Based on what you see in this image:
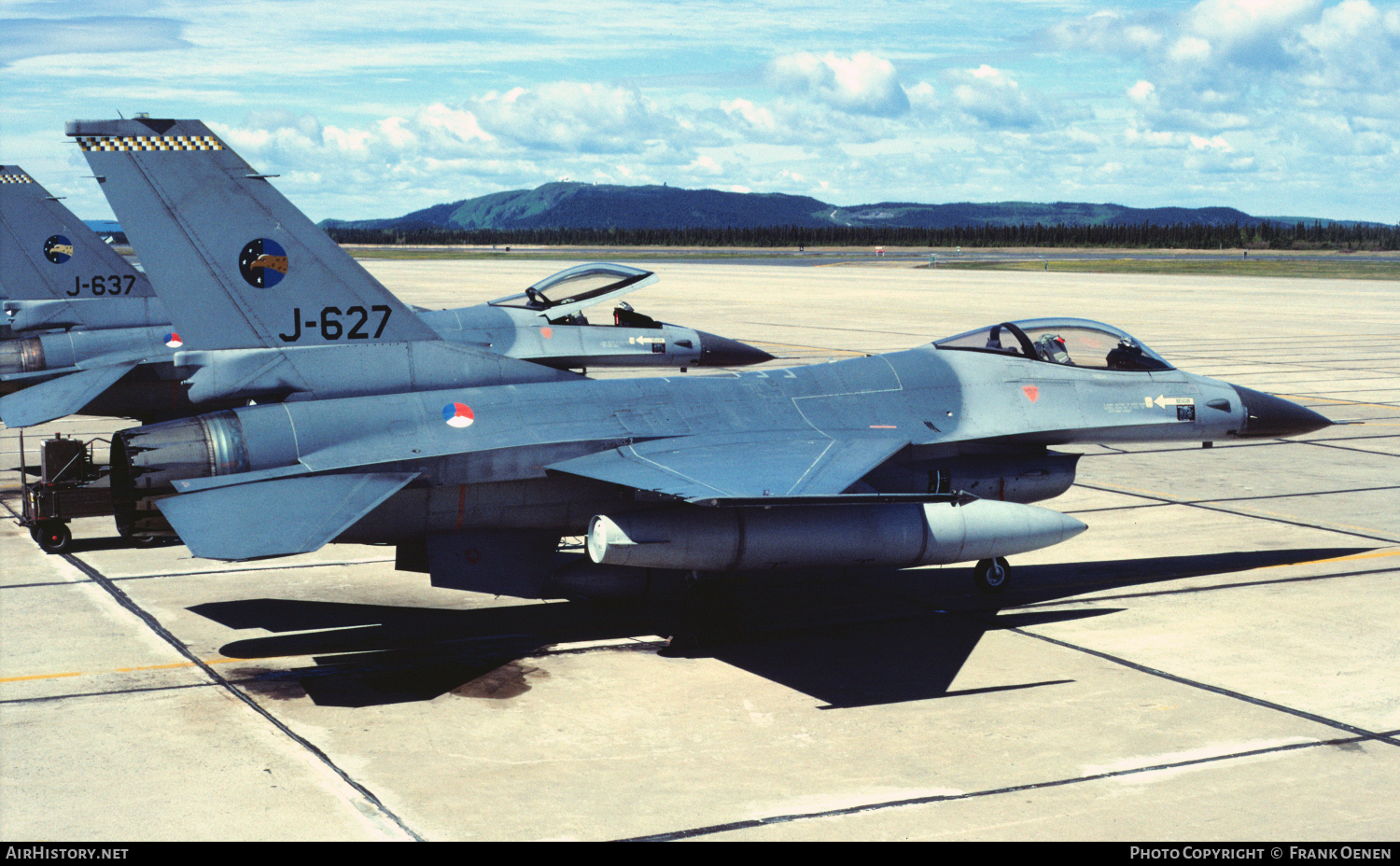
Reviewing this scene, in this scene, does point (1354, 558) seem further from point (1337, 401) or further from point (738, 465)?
point (1337, 401)

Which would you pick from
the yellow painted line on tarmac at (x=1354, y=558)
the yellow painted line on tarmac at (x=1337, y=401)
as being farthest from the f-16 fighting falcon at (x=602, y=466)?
the yellow painted line on tarmac at (x=1337, y=401)

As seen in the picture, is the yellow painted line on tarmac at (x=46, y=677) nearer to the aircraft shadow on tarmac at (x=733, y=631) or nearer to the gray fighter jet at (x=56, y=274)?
the aircraft shadow on tarmac at (x=733, y=631)

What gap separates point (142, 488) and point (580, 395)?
12.3ft

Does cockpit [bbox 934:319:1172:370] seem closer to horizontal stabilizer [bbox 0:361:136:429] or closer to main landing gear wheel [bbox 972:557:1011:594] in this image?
main landing gear wheel [bbox 972:557:1011:594]

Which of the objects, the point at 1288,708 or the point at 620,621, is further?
the point at 620,621

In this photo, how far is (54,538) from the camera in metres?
14.1

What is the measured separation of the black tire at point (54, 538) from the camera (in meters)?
14.0

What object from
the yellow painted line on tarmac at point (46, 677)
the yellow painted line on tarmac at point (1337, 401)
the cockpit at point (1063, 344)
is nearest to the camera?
the yellow painted line on tarmac at point (46, 677)

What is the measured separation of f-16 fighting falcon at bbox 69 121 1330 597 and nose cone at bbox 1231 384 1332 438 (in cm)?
166

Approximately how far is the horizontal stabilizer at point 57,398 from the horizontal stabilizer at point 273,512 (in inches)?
271
